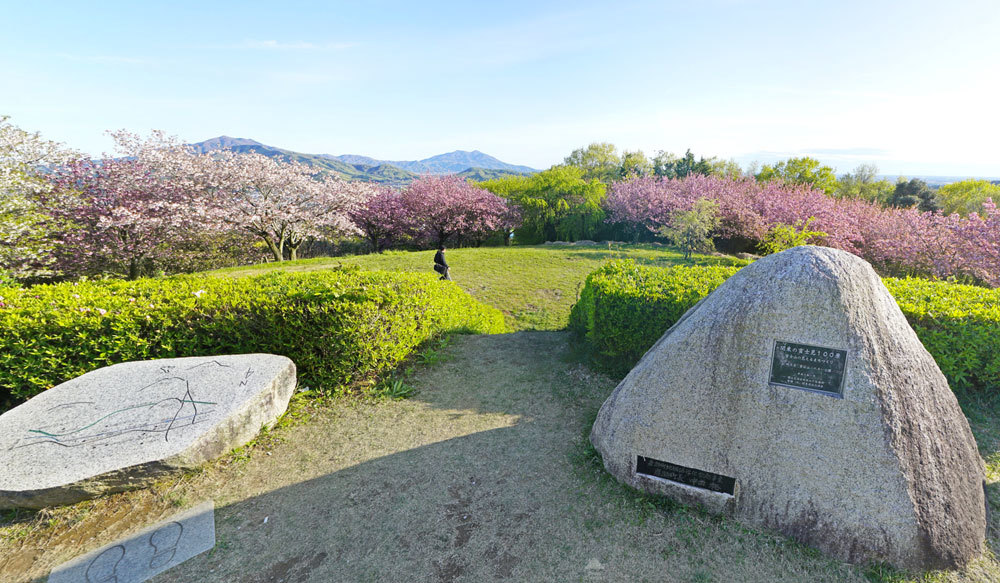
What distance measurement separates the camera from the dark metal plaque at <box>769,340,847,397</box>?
3.02 m

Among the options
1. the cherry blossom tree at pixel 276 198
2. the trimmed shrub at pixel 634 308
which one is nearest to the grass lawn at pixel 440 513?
the trimmed shrub at pixel 634 308

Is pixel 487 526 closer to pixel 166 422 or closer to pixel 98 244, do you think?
pixel 166 422

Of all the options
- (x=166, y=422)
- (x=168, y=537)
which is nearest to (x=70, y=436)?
(x=166, y=422)

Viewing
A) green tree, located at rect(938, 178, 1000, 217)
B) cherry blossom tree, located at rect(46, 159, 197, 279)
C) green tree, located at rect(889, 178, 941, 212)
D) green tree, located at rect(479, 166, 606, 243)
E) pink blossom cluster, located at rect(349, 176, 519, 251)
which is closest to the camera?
cherry blossom tree, located at rect(46, 159, 197, 279)

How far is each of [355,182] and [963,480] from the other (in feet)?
75.2

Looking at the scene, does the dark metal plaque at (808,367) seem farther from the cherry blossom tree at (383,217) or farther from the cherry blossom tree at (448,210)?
the cherry blossom tree at (383,217)

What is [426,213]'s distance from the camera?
2205 cm

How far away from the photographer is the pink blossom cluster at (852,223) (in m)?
10.6

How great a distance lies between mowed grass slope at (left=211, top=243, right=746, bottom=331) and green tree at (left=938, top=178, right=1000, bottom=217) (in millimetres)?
37338

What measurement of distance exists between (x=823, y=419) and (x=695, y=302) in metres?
2.54

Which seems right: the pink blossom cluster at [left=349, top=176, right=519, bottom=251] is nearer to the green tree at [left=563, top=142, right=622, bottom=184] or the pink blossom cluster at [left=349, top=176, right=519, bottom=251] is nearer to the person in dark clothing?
the person in dark clothing

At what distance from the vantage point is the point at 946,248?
1134 centimetres

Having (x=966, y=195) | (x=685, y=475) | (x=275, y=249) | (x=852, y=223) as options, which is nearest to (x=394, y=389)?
(x=685, y=475)

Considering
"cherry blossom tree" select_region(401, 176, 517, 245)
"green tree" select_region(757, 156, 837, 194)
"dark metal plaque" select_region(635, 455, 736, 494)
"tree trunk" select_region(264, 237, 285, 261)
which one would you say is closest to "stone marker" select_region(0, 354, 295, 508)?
"dark metal plaque" select_region(635, 455, 736, 494)
